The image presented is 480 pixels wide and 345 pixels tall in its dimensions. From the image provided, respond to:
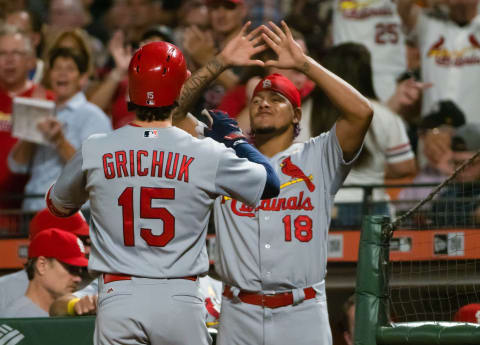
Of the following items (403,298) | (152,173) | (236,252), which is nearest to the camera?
(152,173)

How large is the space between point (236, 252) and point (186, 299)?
1.01 metres

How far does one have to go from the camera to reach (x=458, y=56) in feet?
23.5

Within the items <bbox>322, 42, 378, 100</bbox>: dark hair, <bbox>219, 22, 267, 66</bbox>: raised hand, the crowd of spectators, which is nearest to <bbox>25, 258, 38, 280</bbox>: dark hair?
the crowd of spectators

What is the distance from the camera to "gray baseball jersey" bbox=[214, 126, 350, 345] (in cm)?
416

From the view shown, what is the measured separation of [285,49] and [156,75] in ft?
3.16

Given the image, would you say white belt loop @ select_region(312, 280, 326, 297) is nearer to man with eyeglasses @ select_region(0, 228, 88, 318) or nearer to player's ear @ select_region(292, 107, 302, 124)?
player's ear @ select_region(292, 107, 302, 124)

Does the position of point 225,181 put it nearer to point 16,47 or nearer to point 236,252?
point 236,252

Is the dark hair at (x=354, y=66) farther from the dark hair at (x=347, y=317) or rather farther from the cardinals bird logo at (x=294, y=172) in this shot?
the cardinals bird logo at (x=294, y=172)

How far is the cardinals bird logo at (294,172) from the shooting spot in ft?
14.1

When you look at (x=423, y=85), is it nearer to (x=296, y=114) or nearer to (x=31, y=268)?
(x=296, y=114)

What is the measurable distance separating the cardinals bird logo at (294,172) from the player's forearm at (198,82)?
54cm

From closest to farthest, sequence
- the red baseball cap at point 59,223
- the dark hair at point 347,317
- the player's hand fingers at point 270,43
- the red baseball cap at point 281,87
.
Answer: the player's hand fingers at point 270,43 < the red baseball cap at point 281,87 < the red baseball cap at point 59,223 < the dark hair at point 347,317

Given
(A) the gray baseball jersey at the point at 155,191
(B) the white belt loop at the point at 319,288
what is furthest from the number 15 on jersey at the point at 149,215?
(B) the white belt loop at the point at 319,288

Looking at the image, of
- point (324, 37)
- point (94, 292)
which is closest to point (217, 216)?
point (94, 292)
